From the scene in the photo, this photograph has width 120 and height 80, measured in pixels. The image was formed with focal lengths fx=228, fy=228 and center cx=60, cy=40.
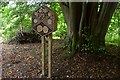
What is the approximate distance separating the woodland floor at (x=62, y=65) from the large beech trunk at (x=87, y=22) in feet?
0.60

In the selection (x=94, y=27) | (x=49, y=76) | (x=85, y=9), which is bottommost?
(x=49, y=76)

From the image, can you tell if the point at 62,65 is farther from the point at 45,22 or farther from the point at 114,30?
the point at 114,30

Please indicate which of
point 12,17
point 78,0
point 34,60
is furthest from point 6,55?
point 78,0

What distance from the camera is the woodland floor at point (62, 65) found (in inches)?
97.7

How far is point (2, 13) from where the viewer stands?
3.54m

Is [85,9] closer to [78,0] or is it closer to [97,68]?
[78,0]

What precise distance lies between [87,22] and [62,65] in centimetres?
67

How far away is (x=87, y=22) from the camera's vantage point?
9.57ft

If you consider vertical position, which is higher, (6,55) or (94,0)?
(94,0)

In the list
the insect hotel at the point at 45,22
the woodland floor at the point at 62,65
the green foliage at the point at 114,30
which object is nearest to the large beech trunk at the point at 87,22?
the woodland floor at the point at 62,65

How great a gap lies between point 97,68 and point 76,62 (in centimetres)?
26

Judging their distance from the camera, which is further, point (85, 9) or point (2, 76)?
point (85, 9)

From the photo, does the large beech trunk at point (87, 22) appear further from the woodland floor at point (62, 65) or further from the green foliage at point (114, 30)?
the green foliage at point (114, 30)

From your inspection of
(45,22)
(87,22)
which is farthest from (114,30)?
(45,22)
